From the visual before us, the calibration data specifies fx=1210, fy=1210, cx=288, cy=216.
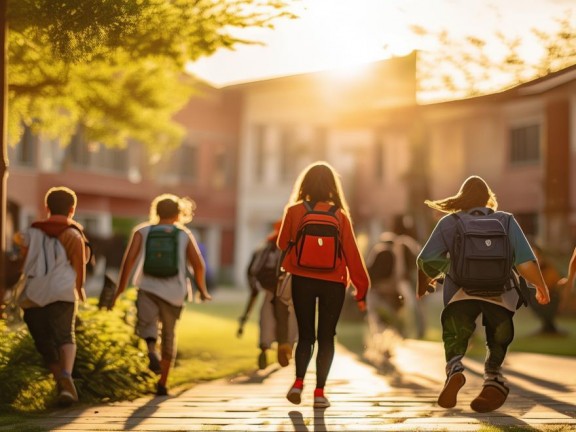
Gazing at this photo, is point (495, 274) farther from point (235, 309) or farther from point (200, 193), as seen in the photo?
point (200, 193)

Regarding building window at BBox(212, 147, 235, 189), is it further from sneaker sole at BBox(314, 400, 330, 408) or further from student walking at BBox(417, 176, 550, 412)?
student walking at BBox(417, 176, 550, 412)

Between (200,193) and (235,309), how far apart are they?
69.6ft

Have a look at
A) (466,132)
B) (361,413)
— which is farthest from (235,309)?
(361,413)

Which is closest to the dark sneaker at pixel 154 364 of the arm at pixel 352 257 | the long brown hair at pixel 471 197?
the arm at pixel 352 257

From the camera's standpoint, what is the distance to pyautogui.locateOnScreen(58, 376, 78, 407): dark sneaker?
8.64 m

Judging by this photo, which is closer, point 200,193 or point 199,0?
point 199,0

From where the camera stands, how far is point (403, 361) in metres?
14.0

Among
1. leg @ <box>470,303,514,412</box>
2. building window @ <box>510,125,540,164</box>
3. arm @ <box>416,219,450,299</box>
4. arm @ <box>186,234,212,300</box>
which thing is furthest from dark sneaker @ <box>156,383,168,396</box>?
building window @ <box>510,125,540,164</box>

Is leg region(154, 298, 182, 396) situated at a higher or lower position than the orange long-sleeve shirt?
lower

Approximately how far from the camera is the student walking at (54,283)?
8883 millimetres

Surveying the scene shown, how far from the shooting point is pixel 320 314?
8641 mm

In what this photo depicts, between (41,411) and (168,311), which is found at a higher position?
(168,311)

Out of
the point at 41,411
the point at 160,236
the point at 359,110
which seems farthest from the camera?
the point at 359,110

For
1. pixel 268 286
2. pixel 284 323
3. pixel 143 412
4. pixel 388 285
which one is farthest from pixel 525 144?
pixel 143 412
